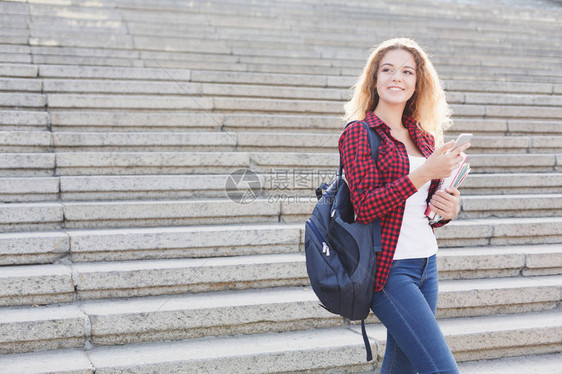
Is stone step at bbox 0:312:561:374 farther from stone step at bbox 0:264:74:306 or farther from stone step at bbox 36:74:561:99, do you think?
stone step at bbox 36:74:561:99

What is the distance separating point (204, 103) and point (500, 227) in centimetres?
290

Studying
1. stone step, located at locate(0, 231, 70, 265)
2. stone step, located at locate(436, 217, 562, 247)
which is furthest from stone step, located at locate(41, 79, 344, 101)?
stone step, located at locate(436, 217, 562, 247)

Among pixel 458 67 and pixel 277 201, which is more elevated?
pixel 458 67

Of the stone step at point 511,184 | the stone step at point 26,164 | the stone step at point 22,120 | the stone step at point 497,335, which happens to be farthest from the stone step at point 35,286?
the stone step at point 511,184

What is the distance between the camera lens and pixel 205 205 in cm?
439

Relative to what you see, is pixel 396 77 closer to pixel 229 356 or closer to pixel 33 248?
pixel 229 356

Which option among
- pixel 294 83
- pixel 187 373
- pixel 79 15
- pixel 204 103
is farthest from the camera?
pixel 79 15

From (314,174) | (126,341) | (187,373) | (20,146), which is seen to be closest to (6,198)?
(20,146)

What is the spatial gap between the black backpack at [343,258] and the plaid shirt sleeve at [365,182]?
54 mm

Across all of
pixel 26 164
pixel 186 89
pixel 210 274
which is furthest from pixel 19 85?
pixel 210 274

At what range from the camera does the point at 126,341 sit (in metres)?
3.51

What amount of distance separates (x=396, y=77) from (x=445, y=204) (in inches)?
23.8

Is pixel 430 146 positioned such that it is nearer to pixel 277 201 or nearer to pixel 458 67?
pixel 277 201

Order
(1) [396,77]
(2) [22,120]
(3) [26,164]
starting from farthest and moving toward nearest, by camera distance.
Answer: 1. (2) [22,120]
2. (3) [26,164]
3. (1) [396,77]
